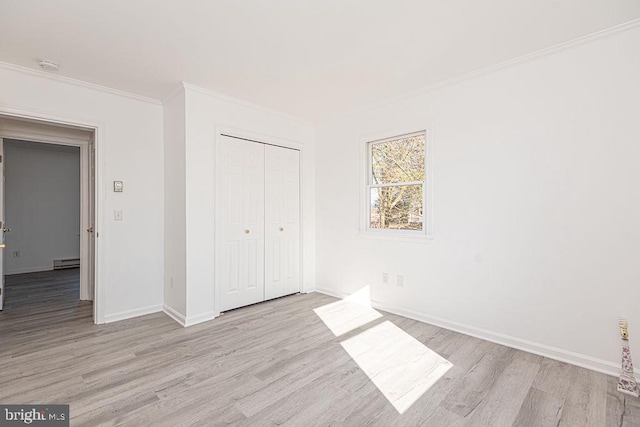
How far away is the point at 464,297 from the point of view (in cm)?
Answer: 305

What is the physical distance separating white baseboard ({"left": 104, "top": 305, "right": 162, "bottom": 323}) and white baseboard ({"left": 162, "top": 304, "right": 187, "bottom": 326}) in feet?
0.32

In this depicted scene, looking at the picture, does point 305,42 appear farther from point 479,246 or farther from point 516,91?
point 479,246

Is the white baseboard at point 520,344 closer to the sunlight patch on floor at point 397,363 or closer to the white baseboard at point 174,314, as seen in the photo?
the sunlight patch on floor at point 397,363

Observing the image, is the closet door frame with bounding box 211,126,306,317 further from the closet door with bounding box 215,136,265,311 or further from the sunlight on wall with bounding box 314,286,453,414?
the sunlight on wall with bounding box 314,286,453,414

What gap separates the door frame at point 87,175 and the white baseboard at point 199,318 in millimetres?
935

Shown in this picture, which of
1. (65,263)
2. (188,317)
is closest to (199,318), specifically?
(188,317)

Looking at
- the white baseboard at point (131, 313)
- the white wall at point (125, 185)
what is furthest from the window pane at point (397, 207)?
the white baseboard at point (131, 313)

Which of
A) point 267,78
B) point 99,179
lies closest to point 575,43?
point 267,78

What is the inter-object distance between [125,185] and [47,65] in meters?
1.26

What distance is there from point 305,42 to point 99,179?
2.61 meters

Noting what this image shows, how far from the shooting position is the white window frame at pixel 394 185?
3.30 metres

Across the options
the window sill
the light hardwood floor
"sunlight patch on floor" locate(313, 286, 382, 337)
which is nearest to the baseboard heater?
the light hardwood floor

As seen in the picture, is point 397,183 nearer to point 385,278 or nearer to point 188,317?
point 385,278

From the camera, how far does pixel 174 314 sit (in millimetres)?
3498
